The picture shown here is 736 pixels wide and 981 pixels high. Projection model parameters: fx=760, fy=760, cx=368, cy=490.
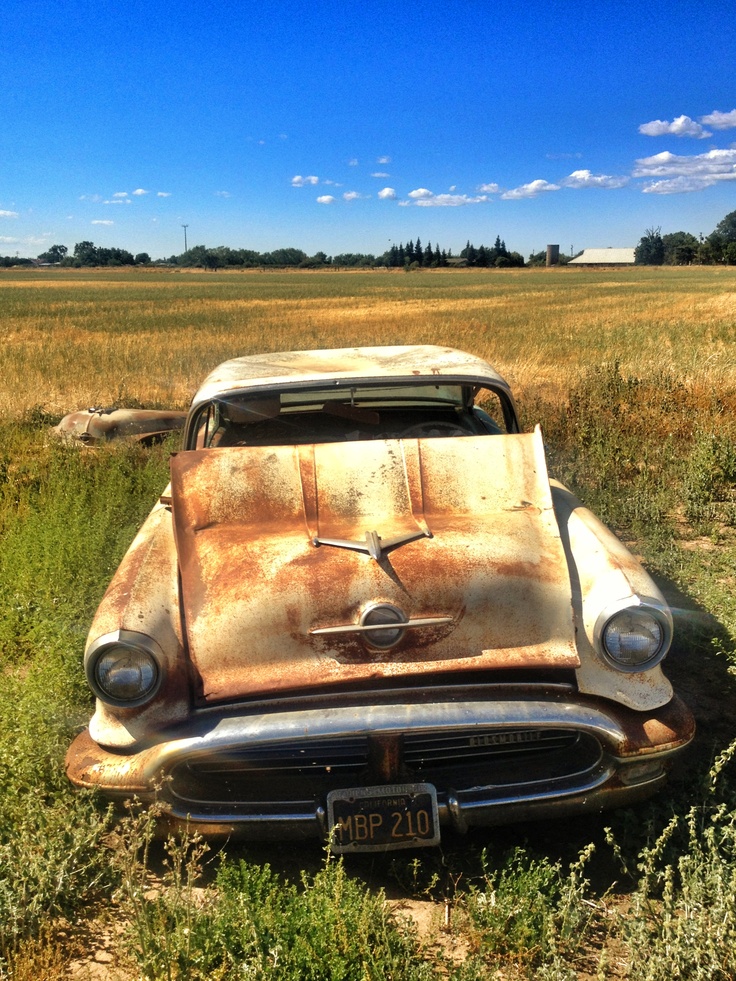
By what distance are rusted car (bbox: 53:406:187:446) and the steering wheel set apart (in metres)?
3.55

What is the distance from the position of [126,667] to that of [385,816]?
2.77 feet

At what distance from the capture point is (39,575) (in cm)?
415

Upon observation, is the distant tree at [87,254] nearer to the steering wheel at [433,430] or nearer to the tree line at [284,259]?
the tree line at [284,259]

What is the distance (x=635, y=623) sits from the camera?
228cm

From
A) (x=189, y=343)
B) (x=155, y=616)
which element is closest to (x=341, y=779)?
(x=155, y=616)

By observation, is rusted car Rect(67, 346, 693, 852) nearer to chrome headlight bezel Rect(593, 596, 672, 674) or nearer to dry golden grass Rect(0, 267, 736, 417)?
chrome headlight bezel Rect(593, 596, 672, 674)

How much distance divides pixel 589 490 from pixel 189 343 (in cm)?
1197

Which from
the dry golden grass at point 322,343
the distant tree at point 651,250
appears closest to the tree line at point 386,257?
the distant tree at point 651,250

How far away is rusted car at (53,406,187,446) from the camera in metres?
6.77

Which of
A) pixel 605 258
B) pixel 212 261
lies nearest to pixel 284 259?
pixel 212 261

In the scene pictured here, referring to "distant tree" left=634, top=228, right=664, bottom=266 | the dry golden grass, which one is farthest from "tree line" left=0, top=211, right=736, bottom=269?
the dry golden grass

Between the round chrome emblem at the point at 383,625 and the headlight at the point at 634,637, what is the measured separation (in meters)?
0.60

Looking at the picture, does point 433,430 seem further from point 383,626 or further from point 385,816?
point 385,816

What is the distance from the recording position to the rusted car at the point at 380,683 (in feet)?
6.88
